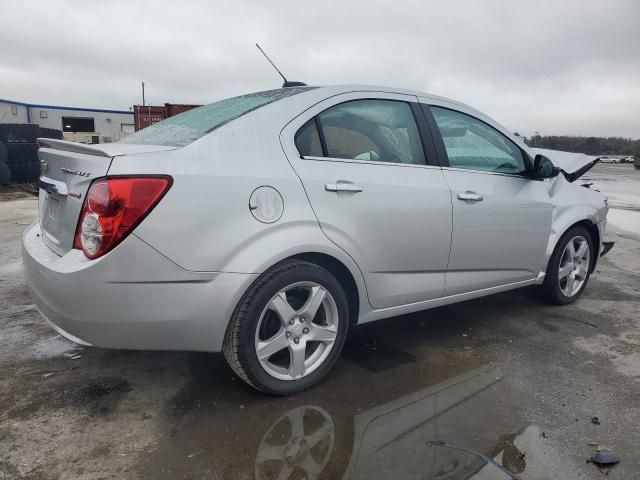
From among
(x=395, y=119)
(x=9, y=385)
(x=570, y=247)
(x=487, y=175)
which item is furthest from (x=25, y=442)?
(x=570, y=247)

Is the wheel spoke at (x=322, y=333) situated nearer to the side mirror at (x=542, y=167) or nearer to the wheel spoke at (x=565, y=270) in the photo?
the side mirror at (x=542, y=167)

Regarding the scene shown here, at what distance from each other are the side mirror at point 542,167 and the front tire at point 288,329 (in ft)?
6.43

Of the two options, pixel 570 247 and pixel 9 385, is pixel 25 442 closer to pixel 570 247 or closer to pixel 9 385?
pixel 9 385

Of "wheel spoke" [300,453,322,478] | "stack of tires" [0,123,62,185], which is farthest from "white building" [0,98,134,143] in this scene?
"wheel spoke" [300,453,322,478]

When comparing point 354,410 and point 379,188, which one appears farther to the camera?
point 379,188

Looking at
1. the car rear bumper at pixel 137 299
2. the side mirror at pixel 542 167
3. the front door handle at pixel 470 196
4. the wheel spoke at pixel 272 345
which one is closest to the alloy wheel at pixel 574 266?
the side mirror at pixel 542 167

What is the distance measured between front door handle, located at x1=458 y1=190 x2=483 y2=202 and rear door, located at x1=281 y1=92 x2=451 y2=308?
129 mm

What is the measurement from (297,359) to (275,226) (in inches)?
29.1

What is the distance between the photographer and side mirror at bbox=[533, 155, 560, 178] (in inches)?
147

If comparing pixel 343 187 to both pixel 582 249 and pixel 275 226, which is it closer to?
pixel 275 226

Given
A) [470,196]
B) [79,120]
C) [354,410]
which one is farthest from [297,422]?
[79,120]

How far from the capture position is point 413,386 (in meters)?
2.85

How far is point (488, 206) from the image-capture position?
3387 mm

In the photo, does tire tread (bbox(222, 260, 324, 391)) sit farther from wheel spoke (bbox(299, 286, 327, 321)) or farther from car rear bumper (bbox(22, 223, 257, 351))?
wheel spoke (bbox(299, 286, 327, 321))
